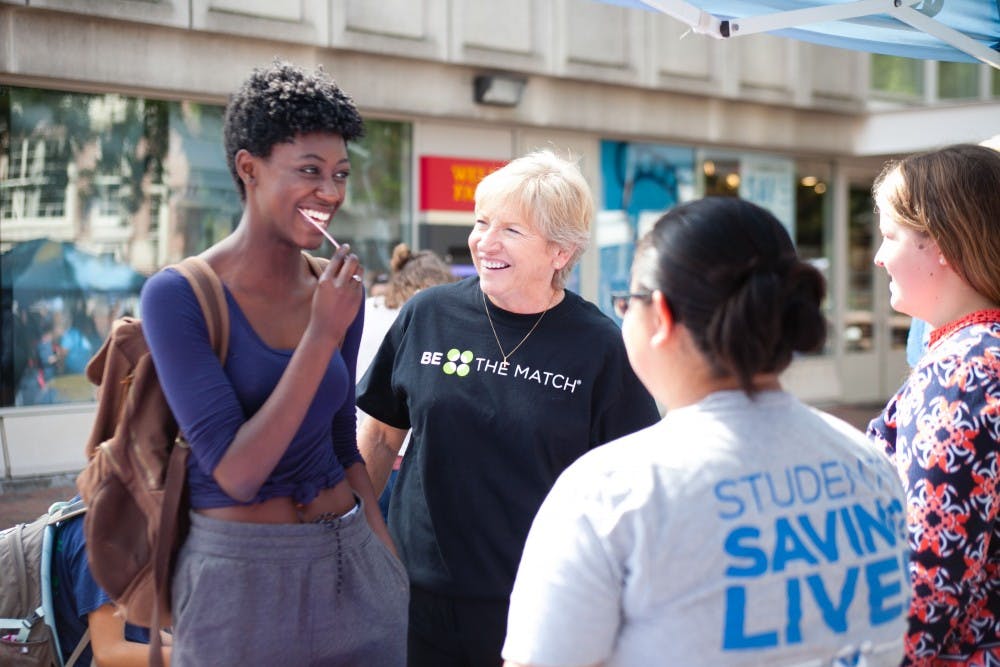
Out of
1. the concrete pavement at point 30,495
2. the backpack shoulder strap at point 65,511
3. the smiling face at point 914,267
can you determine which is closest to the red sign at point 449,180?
the concrete pavement at point 30,495

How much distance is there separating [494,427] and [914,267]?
105 cm

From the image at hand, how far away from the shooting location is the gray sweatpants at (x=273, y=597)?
207cm

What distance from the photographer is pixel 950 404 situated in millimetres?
2184

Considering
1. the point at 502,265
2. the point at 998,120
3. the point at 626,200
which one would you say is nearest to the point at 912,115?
the point at 998,120

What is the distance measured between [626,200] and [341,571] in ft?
37.2

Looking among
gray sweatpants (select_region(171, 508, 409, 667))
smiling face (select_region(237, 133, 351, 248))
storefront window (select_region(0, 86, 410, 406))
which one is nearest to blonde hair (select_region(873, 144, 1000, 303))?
smiling face (select_region(237, 133, 351, 248))

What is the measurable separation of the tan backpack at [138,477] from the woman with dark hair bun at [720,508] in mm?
782

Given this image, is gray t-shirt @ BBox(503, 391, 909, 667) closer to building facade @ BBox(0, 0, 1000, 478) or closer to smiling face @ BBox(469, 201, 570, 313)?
smiling face @ BBox(469, 201, 570, 313)

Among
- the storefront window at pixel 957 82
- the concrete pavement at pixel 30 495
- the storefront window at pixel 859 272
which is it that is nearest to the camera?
the concrete pavement at pixel 30 495

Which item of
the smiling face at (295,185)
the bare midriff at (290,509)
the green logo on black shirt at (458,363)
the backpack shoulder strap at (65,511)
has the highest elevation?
the smiling face at (295,185)

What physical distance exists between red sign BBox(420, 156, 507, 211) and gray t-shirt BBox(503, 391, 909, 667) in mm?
9999

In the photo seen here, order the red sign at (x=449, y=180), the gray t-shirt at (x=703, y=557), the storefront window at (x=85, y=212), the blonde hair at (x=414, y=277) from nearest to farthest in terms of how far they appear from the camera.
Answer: the gray t-shirt at (x=703, y=557), the blonde hair at (x=414, y=277), the storefront window at (x=85, y=212), the red sign at (x=449, y=180)

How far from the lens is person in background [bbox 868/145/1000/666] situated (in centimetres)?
213

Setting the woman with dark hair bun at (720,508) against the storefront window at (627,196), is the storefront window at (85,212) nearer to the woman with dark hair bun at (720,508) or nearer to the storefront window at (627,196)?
the storefront window at (627,196)
